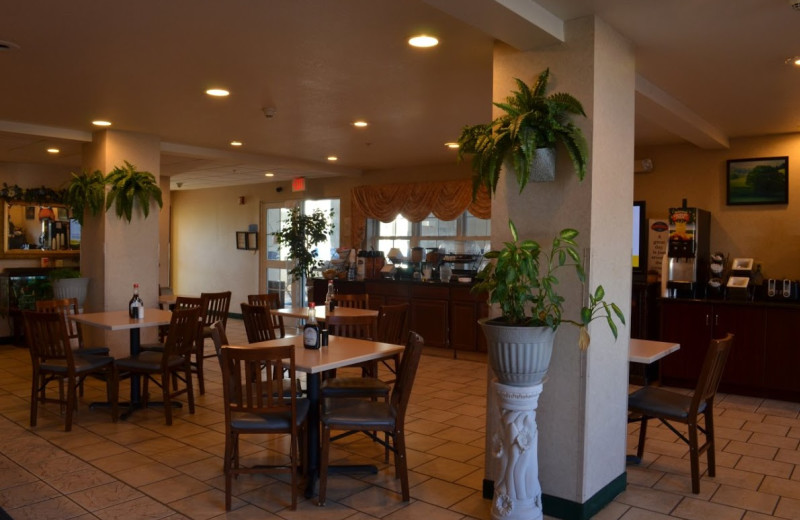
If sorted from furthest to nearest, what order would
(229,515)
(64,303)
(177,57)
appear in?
(64,303) < (177,57) < (229,515)

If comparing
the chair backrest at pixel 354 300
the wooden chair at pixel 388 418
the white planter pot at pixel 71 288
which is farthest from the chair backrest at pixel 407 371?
the white planter pot at pixel 71 288

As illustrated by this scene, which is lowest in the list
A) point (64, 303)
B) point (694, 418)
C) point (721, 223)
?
point (694, 418)

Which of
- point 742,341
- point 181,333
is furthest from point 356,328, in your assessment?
point 742,341

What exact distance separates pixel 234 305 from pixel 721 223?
8647mm

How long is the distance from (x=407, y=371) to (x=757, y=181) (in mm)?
5083

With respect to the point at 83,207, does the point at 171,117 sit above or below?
above

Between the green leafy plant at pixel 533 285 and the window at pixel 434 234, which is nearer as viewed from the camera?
the green leafy plant at pixel 533 285

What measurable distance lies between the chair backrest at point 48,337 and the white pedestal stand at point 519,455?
11.3 feet

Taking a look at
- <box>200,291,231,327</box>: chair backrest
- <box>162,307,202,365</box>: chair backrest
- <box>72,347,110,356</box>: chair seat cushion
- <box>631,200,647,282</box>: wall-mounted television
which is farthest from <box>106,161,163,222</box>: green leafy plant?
<box>631,200,647,282</box>: wall-mounted television

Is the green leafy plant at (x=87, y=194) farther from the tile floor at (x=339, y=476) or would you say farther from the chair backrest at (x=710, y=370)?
the chair backrest at (x=710, y=370)

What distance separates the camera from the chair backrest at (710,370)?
3590 millimetres

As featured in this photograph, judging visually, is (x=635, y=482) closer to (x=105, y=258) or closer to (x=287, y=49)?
(x=287, y=49)

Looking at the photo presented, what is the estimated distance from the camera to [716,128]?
19.8 ft

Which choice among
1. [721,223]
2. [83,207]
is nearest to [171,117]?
[83,207]
